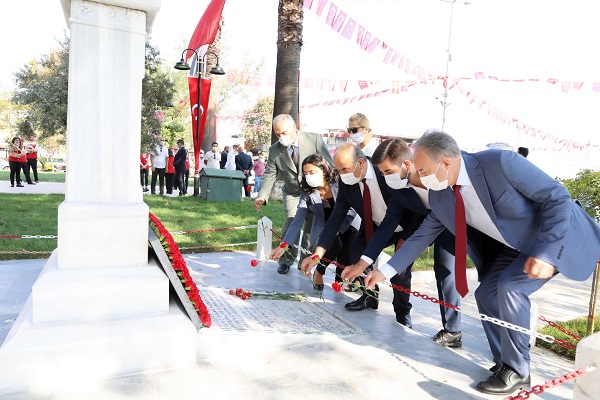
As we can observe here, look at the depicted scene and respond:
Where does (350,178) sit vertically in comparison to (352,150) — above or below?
below

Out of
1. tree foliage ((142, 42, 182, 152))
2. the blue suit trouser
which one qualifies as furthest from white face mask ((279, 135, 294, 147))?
tree foliage ((142, 42, 182, 152))

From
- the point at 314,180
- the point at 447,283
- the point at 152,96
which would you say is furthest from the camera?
the point at 152,96

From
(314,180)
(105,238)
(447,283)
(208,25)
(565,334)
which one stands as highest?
(208,25)

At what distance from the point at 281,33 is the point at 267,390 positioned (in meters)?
9.25

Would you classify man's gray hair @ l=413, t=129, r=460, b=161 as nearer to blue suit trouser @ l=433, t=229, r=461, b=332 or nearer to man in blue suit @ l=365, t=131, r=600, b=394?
man in blue suit @ l=365, t=131, r=600, b=394

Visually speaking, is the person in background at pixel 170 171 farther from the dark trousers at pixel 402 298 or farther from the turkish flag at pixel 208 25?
the dark trousers at pixel 402 298

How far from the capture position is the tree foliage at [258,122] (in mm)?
42094

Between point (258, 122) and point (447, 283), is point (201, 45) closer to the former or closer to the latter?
point (447, 283)

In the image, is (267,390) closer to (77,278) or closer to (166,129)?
(77,278)

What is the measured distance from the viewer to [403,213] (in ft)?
12.2

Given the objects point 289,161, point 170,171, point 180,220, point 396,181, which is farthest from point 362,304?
point 170,171

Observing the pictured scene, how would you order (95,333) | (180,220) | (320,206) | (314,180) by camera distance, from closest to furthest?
(95,333) < (314,180) < (320,206) < (180,220)

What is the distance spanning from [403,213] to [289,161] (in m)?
2.12

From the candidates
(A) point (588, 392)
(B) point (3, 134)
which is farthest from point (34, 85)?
(B) point (3, 134)
